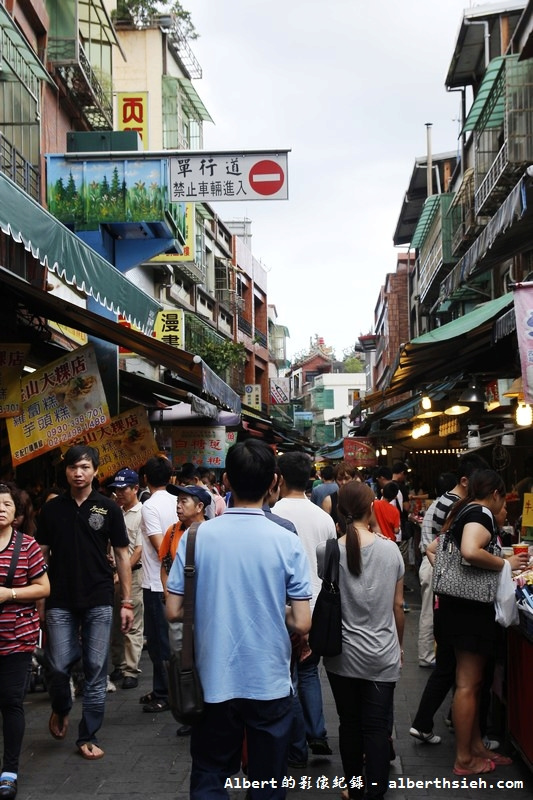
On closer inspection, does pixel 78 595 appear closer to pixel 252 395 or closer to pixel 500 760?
pixel 500 760

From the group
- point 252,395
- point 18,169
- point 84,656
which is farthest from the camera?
point 252,395

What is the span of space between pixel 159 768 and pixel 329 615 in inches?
68.6

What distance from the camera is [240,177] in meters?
9.77

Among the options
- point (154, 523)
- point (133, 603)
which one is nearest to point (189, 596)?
point (154, 523)

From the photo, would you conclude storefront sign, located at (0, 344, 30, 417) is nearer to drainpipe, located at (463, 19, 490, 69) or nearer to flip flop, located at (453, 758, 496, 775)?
flip flop, located at (453, 758, 496, 775)

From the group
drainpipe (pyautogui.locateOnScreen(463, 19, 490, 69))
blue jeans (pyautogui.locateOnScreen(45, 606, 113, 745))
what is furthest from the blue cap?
drainpipe (pyautogui.locateOnScreen(463, 19, 490, 69))

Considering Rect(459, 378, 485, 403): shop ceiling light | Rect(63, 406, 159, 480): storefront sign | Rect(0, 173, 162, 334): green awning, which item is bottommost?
Rect(63, 406, 159, 480): storefront sign

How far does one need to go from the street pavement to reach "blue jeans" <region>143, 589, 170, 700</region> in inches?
10.1

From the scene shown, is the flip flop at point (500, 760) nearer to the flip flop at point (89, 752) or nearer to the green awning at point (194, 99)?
the flip flop at point (89, 752)

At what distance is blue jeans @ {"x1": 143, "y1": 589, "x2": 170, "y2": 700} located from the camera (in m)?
6.86

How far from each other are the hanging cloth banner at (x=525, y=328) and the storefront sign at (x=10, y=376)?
4600 millimetres

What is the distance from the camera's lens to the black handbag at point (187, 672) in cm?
347

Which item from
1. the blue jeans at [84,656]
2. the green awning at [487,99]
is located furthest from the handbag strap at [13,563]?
the green awning at [487,99]

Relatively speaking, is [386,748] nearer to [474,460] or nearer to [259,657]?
[259,657]
